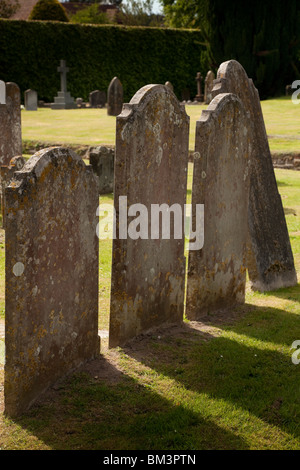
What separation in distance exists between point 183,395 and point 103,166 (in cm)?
839

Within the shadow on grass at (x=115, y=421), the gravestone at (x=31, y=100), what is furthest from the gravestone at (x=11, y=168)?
the gravestone at (x=31, y=100)

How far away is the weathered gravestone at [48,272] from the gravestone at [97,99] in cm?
2707

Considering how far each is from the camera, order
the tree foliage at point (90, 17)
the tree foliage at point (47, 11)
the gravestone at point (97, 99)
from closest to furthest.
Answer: the gravestone at point (97, 99)
the tree foliage at point (47, 11)
the tree foliage at point (90, 17)

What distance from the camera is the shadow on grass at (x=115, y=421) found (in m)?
3.66

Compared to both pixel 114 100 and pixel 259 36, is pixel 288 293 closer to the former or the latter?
pixel 114 100

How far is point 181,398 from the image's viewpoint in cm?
421

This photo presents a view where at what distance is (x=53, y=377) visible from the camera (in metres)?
4.20

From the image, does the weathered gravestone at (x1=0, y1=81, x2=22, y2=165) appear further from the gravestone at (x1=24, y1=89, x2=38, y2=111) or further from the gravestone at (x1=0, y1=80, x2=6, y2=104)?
the gravestone at (x1=24, y1=89, x2=38, y2=111)

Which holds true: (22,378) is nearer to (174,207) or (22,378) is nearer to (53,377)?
(53,377)

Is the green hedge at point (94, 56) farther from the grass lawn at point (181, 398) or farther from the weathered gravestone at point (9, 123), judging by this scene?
the grass lawn at point (181, 398)

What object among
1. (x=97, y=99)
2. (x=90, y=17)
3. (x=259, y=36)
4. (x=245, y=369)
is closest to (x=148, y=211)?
(x=245, y=369)

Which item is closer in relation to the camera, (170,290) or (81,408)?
(81,408)
